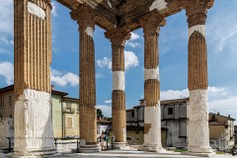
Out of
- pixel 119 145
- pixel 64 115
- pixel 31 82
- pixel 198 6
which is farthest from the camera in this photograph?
pixel 64 115

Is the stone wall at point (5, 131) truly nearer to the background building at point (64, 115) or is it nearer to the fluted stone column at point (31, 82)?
the fluted stone column at point (31, 82)

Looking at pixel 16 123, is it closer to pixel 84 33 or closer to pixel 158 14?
pixel 84 33

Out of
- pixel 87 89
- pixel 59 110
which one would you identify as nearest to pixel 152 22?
pixel 87 89

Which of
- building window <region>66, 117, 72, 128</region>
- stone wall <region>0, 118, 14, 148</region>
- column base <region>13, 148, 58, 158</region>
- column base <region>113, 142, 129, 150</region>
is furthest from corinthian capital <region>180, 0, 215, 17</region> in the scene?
building window <region>66, 117, 72, 128</region>

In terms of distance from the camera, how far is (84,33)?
16.0 metres

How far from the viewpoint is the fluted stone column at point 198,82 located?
14078 mm

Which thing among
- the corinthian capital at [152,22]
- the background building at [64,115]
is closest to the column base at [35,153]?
the corinthian capital at [152,22]

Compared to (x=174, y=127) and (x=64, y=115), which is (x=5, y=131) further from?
(x=174, y=127)

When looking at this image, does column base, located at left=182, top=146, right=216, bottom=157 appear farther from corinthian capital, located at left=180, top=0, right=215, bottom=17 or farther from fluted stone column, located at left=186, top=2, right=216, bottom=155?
corinthian capital, located at left=180, top=0, right=215, bottom=17

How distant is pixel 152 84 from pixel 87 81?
14.6 feet

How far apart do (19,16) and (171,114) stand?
43.0 m

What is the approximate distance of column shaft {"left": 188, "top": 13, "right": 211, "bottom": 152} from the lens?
46.2ft

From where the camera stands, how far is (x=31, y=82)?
36.5ft

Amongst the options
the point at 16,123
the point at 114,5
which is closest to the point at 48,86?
the point at 16,123
